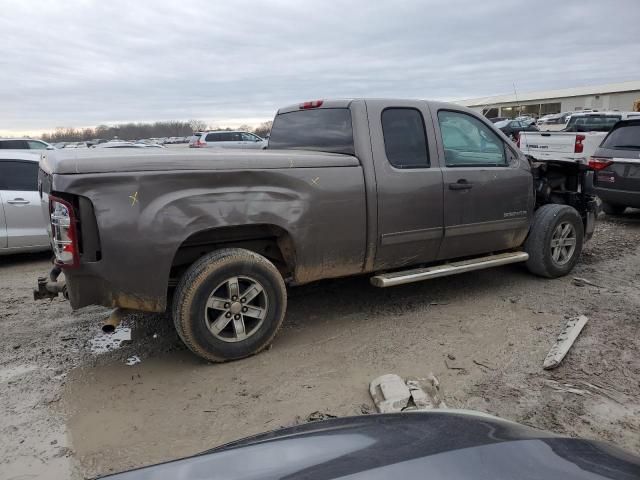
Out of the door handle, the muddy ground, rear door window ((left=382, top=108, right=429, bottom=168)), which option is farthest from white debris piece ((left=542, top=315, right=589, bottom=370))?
rear door window ((left=382, top=108, right=429, bottom=168))

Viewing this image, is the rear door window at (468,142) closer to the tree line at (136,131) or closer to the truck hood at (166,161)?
the truck hood at (166,161)

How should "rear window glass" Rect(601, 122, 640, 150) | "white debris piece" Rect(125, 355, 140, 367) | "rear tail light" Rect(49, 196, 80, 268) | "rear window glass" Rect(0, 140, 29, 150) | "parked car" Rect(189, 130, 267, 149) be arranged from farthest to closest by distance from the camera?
"parked car" Rect(189, 130, 267, 149)
"rear window glass" Rect(0, 140, 29, 150)
"rear window glass" Rect(601, 122, 640, 150)
"white debris piece" Rect(125, 355, 140, 367)
"rear tail light" Rect(49, 196, 80, 268)

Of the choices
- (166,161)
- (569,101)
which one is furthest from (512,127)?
(569,101)

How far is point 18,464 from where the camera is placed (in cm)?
275

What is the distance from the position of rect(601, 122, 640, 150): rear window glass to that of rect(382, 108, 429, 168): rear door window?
18.4 feet

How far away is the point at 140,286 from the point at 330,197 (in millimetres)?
1561

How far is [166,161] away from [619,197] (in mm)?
7850

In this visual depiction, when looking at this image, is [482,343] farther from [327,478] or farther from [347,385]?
[327,478]

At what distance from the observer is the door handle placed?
15.4ft

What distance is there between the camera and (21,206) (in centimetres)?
672

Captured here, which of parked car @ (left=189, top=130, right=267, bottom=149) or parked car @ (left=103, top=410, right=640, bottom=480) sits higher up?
parked car @ (left=189, top=130, right=267, bottom=149)

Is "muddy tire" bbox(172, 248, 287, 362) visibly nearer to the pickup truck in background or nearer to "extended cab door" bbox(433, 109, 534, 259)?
"extended cab door" bbox(433, 109, 534, 259)

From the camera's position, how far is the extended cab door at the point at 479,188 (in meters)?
4.77

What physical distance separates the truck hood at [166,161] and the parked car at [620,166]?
251 inches
